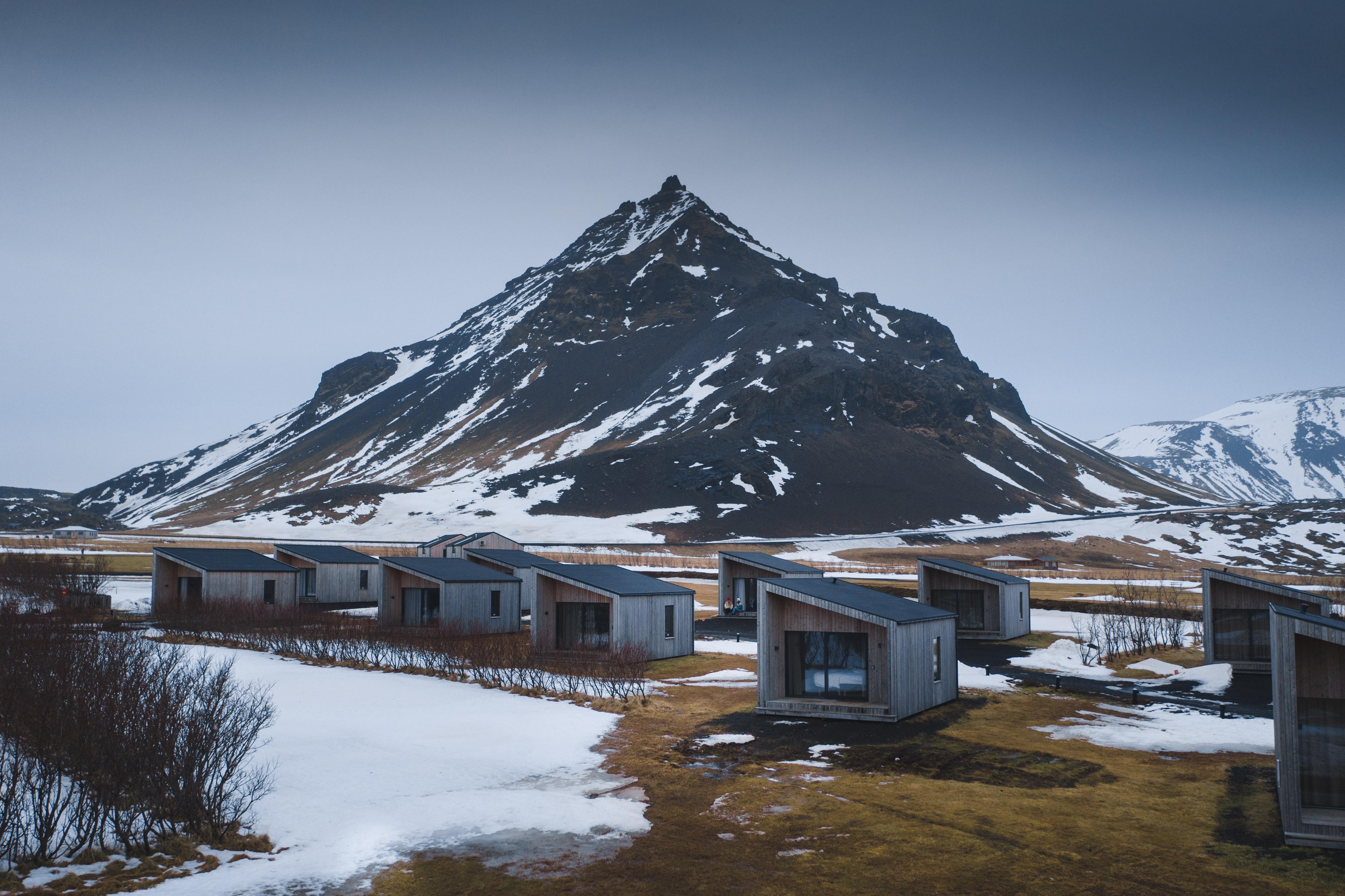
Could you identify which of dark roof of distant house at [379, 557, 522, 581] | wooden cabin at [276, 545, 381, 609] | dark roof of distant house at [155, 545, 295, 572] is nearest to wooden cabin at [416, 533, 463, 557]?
wooden cabin at [276, 545, 381, 609]

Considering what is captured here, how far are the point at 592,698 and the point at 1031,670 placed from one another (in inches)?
675

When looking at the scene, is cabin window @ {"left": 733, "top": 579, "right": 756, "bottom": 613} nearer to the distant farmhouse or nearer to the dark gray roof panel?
the distant farmhouse

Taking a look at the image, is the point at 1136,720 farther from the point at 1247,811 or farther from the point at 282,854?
the point at 282,854

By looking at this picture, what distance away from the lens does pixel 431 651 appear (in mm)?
35875

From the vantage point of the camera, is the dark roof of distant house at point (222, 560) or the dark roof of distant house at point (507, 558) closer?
the dark roof of distant house at point (222, 560)

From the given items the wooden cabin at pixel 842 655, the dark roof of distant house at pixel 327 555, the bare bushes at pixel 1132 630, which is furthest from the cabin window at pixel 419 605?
the bare bushes at pixel 1132 630

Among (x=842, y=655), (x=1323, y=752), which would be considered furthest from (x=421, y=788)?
(x=1323, y=752)

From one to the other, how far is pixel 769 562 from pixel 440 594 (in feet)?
63.9

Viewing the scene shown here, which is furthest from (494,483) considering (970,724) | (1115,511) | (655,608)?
(970,724)

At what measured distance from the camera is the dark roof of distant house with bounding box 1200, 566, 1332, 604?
3338 centimetres

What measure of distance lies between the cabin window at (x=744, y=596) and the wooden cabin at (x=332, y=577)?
72.7 feet

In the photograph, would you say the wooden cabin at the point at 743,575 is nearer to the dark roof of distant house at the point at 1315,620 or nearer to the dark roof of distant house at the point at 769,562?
the dark roof of distant house at the point at 769,562

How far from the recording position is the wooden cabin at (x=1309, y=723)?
1495cm

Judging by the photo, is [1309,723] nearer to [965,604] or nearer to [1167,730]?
[1167,730]
